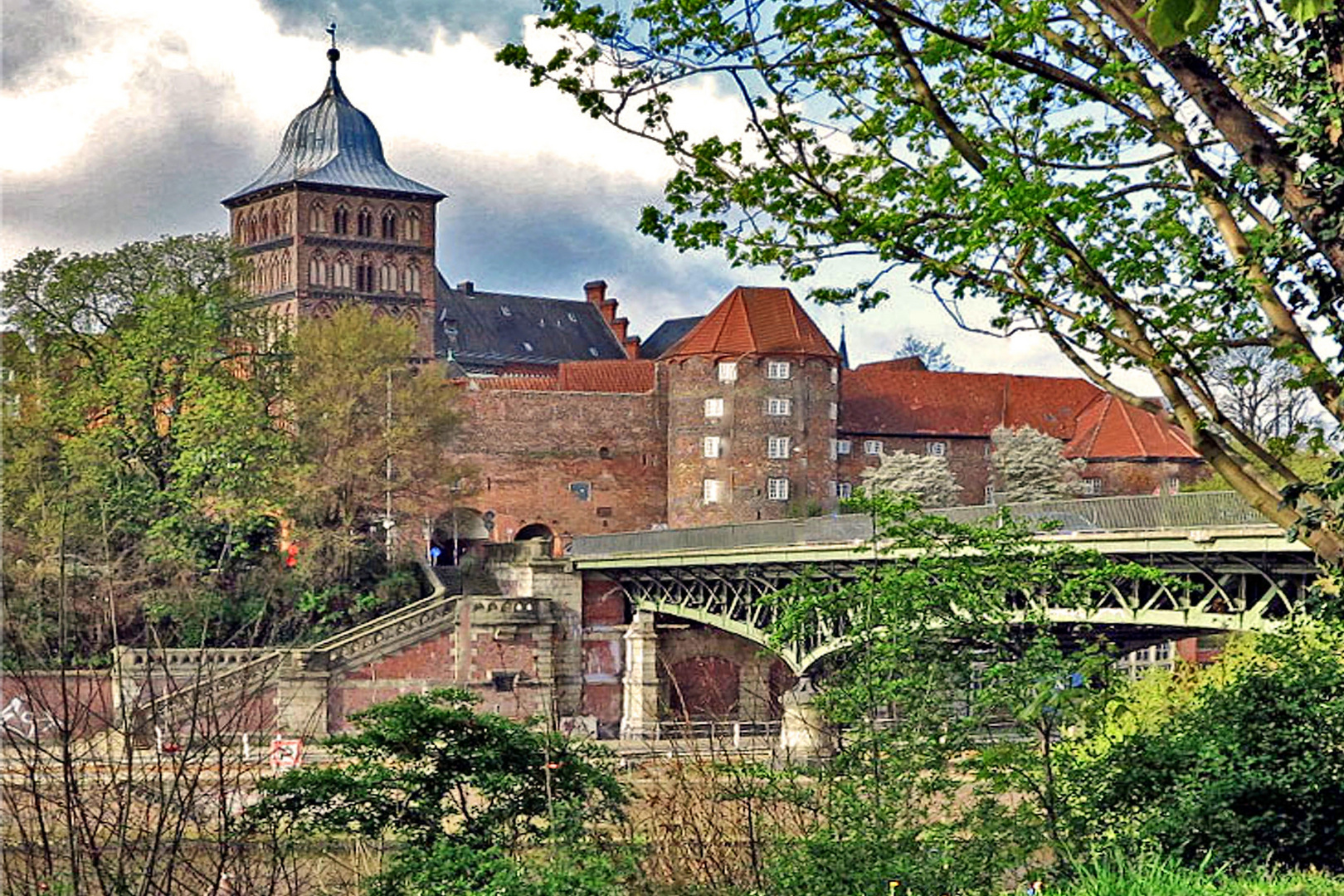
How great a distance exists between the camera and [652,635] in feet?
161

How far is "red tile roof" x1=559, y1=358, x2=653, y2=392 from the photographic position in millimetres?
68625

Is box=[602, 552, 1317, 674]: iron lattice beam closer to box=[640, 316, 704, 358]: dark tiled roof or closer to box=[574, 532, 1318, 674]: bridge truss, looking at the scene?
box=[574, 532, 1318, 674]: bridge truss

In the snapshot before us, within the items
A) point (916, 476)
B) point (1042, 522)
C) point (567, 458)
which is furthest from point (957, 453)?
point (1042, 522)

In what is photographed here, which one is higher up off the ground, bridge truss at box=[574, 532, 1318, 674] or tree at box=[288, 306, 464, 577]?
tree at box=[288, 306, 464, 577]

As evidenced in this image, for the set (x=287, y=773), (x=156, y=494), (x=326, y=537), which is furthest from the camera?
(x=326, y=537)

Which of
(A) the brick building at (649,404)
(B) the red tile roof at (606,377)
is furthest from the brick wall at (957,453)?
A: (B) the red tile roof at (606,377)

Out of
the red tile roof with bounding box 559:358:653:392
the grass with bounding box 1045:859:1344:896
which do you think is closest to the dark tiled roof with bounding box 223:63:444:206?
the red tile roof with bounding box 559:358:653:392

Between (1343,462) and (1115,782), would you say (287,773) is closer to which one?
(1115,782)

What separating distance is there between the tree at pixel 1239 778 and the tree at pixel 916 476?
5146cm

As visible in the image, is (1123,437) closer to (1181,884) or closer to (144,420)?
(144,420)

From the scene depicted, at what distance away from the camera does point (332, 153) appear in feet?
242

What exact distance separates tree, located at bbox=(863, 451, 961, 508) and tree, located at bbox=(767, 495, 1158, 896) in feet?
166

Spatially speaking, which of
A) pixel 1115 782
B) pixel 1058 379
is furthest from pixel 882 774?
pixel 1058 379

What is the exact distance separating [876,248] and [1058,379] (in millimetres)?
65619
